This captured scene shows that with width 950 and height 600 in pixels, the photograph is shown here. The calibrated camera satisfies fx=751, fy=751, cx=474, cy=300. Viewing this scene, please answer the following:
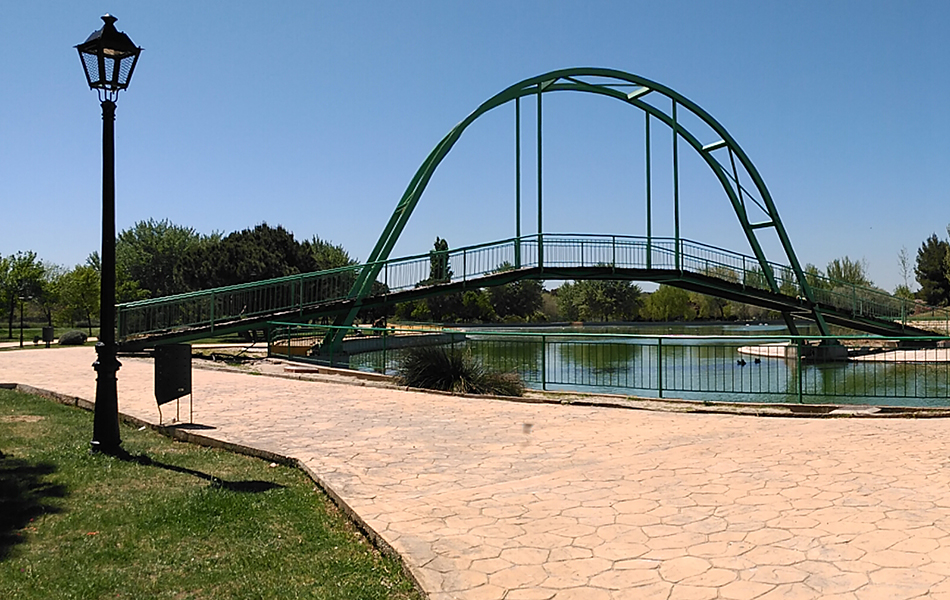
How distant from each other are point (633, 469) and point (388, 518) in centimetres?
279

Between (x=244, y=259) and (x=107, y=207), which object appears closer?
(x=107, y=207)

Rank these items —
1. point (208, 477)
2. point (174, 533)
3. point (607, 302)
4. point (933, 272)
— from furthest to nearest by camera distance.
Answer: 1. point (607, 302)
2. point (933, 272)
3. point (208, 477)
4. point (174, 533)

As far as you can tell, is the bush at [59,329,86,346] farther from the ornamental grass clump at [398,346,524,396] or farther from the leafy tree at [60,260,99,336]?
the ornamental grass clump at [398,346,524,396]

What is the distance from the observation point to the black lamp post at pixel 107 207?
7934mm

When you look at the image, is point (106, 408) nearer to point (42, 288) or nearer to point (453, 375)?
point (453, 375)

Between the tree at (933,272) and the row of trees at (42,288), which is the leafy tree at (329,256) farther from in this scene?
the tree at (933,272)

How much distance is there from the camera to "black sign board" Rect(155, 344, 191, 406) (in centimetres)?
971

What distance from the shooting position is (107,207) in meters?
8.21

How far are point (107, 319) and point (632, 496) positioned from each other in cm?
575

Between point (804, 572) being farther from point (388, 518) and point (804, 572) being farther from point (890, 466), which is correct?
point (890, 466)

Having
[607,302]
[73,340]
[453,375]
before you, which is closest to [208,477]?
[453,375]

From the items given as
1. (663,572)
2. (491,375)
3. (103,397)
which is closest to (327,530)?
(663,572)

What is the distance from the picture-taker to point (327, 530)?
5.45 m

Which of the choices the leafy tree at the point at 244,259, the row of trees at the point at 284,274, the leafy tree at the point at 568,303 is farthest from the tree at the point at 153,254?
the leafy tree at the point at 568,303
